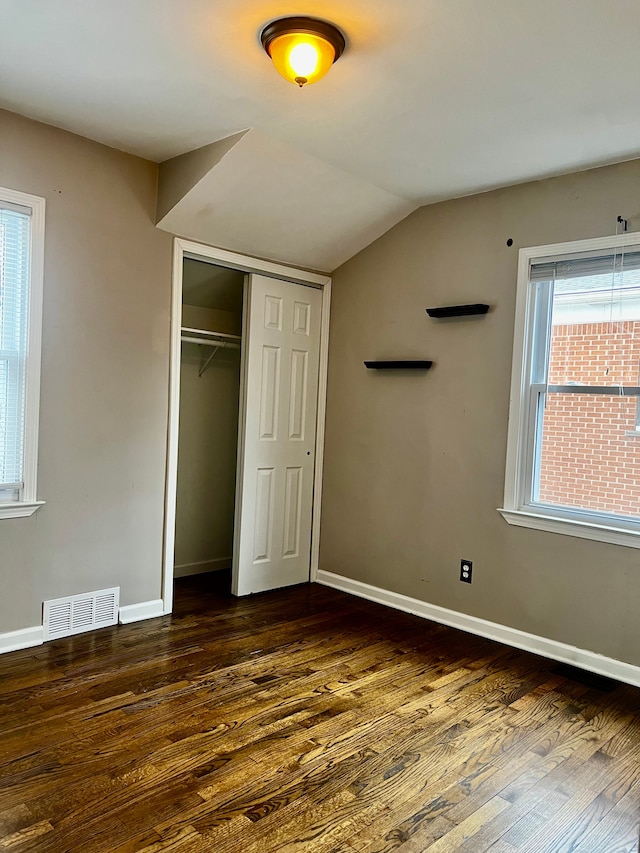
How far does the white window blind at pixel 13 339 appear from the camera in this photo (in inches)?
116

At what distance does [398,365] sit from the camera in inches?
154

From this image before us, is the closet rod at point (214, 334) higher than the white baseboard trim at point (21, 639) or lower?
higher

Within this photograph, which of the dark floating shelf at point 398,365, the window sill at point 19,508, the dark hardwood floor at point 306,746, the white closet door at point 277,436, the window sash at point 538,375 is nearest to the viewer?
the dark hardwood floor at point 306,746

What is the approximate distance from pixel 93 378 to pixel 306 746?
2.07 meters

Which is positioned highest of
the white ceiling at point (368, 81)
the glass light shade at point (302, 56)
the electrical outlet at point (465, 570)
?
the white ceiling at point (368, 81)

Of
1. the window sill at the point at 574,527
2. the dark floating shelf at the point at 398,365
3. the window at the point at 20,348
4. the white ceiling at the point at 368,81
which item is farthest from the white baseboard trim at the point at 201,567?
the white ceiling at the point at 368,81

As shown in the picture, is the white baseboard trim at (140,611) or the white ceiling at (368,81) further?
the white baseboard trim at (140,611)

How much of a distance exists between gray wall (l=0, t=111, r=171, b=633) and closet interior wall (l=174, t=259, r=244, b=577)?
28.5 inches

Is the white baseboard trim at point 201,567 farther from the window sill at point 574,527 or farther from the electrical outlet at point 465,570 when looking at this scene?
A: the window sill at point 574,527

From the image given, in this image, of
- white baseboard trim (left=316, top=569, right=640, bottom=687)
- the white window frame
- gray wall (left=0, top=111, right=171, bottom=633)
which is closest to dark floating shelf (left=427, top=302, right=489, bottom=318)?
the white window frame

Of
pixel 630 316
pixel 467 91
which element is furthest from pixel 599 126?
pixel 630 316

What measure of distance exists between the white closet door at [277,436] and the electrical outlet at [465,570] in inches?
48.1

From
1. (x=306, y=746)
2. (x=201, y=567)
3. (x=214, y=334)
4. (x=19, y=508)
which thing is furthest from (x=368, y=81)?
(x=201, y=567)

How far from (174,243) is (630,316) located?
2.46 meters
